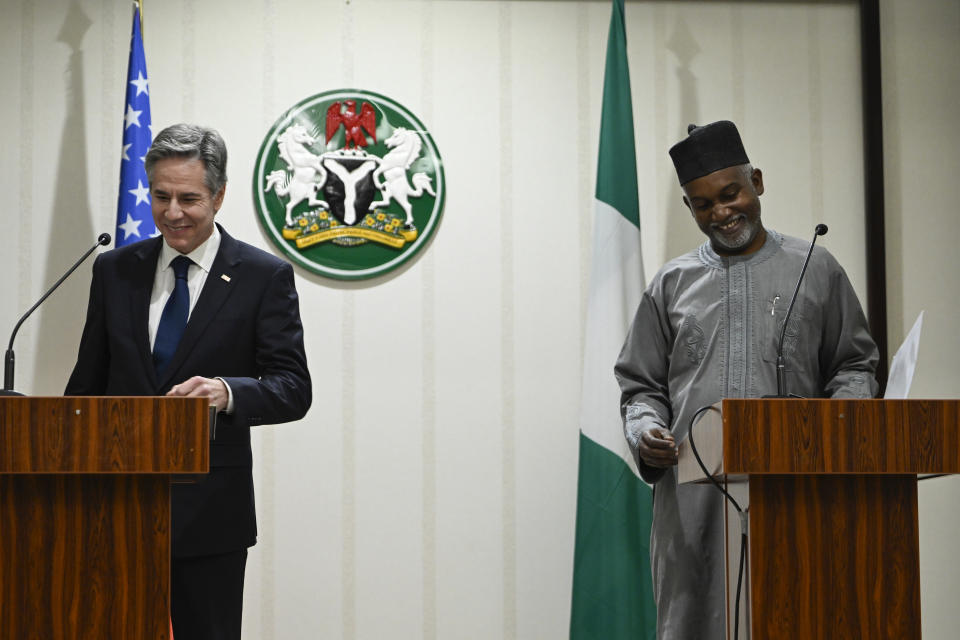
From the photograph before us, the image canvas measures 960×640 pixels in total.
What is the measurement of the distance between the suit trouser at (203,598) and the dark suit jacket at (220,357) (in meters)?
0.03

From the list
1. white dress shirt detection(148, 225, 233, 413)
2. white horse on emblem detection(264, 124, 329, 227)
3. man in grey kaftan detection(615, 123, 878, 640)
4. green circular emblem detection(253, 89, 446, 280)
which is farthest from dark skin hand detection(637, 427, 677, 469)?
white horse on emblem detection(264, 124, 329, 227)

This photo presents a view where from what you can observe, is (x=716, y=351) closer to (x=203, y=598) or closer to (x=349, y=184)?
(x=203, y=598)

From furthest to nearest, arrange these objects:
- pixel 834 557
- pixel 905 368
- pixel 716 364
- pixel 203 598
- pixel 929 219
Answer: pixel 929 219
pixel 716 364
pixel 203 598
pixel 905 368
pixel 834 557

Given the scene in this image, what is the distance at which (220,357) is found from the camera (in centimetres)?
224

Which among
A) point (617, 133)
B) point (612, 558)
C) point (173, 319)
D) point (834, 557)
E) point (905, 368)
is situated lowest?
point (612, 558)

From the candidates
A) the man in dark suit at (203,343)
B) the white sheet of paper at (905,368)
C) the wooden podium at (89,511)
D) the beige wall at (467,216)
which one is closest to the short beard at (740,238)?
the white sheet of paper at (905,368)

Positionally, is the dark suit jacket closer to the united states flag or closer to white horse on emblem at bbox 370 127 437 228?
the united states flag

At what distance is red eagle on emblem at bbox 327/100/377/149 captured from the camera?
3.94m

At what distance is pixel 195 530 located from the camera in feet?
6.98

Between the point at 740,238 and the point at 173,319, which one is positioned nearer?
the point at 173,319

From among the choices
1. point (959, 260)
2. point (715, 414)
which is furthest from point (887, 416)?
point (959, 260)

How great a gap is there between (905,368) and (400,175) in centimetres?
233

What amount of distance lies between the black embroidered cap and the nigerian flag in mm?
1075

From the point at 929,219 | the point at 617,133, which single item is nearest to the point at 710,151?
the point at 617,133
